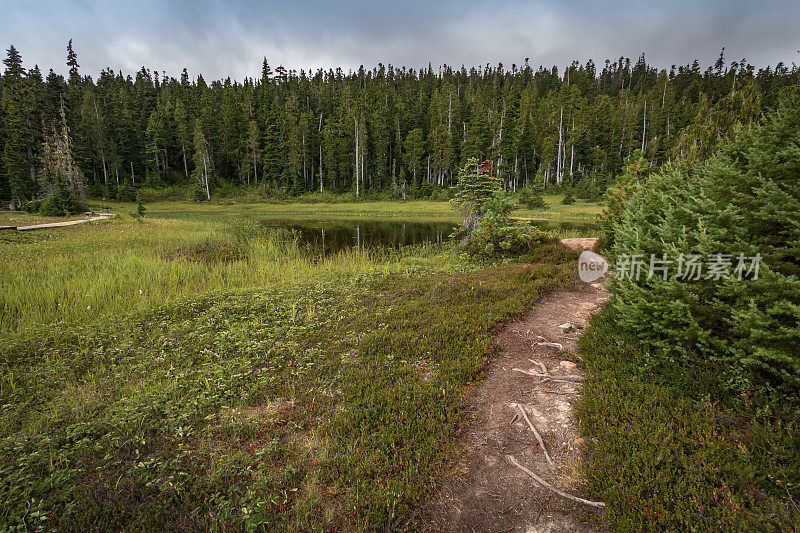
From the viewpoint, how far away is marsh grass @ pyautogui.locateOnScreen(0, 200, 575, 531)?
3441mm

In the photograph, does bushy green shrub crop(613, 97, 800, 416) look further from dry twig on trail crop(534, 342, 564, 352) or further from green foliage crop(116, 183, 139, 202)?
green foliage crop(116, 183, 139, 202)

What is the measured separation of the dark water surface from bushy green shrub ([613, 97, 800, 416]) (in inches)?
650

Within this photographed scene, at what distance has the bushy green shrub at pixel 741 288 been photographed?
392 centimetres

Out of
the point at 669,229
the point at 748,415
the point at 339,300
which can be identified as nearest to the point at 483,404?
the point at 748,415

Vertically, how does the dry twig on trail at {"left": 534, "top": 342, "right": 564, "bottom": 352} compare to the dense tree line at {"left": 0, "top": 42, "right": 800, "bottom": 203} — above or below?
below

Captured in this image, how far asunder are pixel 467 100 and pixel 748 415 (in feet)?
261

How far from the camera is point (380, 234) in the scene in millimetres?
27688

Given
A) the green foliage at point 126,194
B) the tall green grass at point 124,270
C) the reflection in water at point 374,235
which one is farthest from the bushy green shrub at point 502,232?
the green foliage at point 126,194

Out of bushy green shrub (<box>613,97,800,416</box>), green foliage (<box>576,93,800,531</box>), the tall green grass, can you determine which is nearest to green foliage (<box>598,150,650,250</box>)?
green foliage (<box>576,93,800,531</box>)

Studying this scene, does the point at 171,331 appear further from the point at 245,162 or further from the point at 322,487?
the point at 245,162

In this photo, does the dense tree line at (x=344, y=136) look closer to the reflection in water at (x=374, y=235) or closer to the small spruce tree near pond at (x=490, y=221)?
the reflection in water at (x=374, y=235)

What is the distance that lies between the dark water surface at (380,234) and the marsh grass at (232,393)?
11.1 m

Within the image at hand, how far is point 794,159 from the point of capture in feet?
13.9

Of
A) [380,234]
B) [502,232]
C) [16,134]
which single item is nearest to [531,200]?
[380,234]
